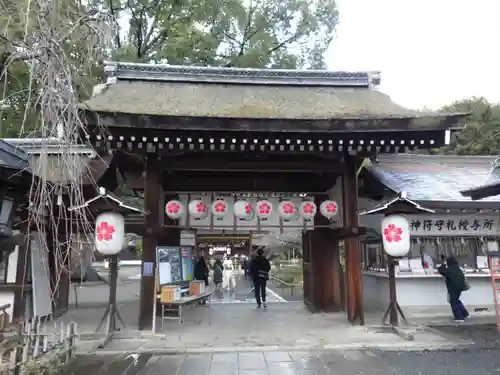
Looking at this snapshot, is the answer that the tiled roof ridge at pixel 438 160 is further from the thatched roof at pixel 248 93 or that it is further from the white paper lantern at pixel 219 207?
the white paper lantern at pixel 219 207

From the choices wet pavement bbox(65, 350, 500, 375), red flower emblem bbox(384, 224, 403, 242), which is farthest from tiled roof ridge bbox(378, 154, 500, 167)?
wet pavement bbox(65, 350, 500, 375)

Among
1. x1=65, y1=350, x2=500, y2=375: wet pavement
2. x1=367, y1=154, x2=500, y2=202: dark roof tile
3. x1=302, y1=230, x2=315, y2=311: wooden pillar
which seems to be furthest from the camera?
x1=302, y1=230, x2=315, y2=311: wooden pillar

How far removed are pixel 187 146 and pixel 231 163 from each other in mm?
1368

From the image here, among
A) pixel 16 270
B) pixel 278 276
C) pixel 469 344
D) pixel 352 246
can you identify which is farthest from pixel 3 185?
pixel 278 276

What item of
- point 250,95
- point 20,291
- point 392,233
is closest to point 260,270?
point 392,233

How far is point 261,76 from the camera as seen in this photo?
40.9ft

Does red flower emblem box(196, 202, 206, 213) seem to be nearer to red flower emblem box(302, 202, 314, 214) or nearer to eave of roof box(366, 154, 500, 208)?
red flower emblem box(302, 202, 314, 214)

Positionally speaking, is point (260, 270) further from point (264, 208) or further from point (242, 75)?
point (242, 75)

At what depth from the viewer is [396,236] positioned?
927cm

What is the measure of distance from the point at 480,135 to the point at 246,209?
82.5 ft

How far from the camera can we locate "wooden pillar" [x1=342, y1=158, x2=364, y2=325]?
Answer: 9688 mm

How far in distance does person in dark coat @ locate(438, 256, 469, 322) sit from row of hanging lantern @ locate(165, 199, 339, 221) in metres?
3.16

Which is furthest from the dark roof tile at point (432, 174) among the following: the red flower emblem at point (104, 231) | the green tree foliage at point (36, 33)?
the green tree foliage at point (36, 33)

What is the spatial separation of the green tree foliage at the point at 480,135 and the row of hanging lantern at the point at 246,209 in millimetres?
20419
